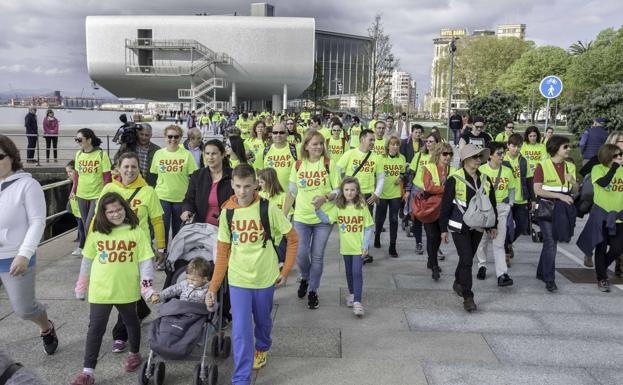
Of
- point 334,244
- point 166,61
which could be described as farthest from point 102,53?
point 334,244

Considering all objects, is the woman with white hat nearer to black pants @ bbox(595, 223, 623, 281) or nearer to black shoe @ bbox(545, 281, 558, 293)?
black shoe @ bbox(545, 281, 558, 293)

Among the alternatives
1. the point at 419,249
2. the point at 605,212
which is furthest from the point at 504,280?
the point at 419,249

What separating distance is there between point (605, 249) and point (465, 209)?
2.23 metres

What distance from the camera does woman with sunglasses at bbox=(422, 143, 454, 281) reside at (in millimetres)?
6879

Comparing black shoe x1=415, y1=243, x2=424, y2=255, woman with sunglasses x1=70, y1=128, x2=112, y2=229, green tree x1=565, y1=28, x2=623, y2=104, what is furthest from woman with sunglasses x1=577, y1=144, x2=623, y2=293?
green tree x1=565, y1=28, x2=623, y2=104

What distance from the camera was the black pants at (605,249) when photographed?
625 centimetres

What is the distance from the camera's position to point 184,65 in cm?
4641

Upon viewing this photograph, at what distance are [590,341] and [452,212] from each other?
6.26 ft

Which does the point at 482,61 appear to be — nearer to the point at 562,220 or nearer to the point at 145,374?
the point at 562,220

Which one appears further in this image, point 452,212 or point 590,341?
point 452,212

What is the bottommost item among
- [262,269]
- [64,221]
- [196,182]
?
[64,221]

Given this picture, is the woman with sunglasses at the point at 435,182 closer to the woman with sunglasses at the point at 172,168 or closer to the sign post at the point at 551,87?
the woman with sunglasses at the point at 172,168

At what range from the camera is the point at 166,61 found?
4647 cm

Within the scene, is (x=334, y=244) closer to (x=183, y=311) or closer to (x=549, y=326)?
(x=549, y=326)
